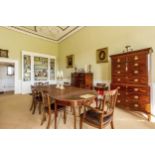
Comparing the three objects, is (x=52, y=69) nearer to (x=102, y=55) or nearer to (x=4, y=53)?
(x=4, y=53)

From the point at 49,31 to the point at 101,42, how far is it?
9.43 feet

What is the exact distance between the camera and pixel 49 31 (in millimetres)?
5859

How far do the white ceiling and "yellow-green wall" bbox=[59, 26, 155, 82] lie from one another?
0.31 m

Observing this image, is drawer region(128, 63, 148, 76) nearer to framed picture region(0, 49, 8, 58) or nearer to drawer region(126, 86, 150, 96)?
drawer region(126, 86, 150, 96)

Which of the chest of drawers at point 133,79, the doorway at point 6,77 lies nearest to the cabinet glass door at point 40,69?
the doorway at point 6,77

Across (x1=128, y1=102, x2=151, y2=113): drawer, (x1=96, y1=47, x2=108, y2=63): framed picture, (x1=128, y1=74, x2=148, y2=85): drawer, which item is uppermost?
(x1=96, y1=47, x2=108, y2=63): framed picture

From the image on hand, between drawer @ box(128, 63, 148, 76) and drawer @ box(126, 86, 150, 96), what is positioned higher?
drawer @ box(128, 63, 148, 76)

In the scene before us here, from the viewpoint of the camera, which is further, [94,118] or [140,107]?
[140,107]

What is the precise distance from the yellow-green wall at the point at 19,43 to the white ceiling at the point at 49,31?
0.26 m

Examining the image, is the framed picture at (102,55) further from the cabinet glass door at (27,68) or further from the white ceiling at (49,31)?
the cabinet glass door at (27,68)

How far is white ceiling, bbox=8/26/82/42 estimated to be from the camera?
5405 millimetres

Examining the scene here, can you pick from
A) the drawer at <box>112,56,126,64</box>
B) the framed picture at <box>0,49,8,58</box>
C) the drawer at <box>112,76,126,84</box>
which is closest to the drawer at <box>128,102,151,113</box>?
the drawer at <box>112,76,126,84</box>

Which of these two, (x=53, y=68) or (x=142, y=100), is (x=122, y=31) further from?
(x=53, y=68)

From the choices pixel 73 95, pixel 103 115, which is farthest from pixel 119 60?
pixel 103 115
